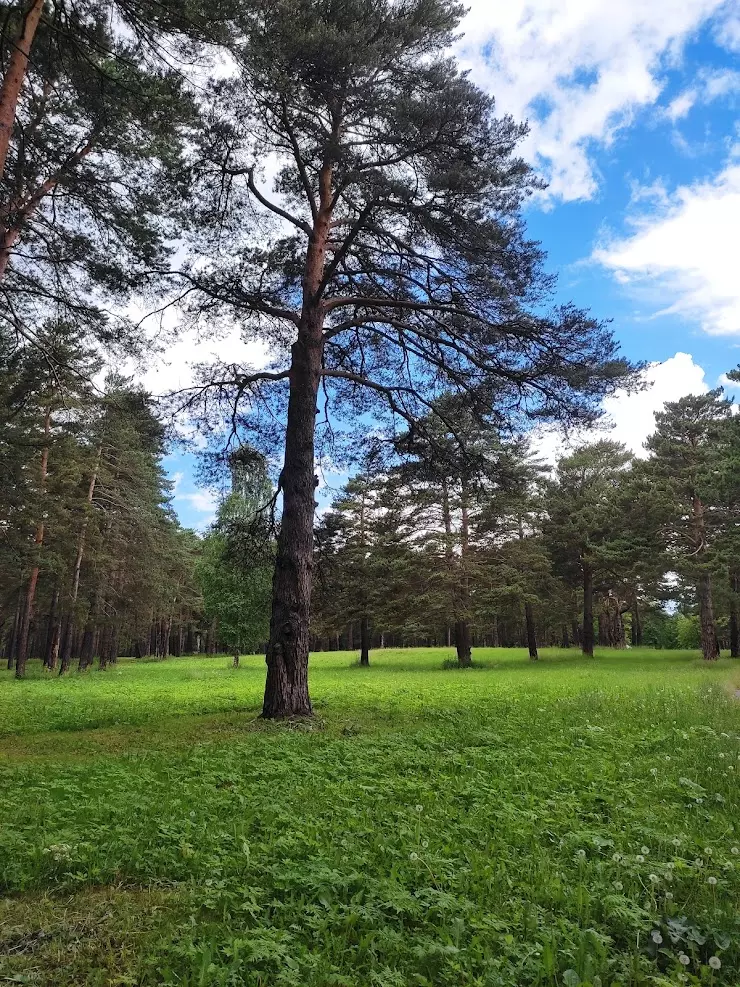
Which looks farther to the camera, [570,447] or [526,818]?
[570,447]

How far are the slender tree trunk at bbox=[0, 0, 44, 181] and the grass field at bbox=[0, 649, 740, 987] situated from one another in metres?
6.88

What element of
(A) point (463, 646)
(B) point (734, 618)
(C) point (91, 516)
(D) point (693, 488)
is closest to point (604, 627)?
(B) point (734, 618)

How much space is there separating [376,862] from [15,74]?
28.6 feet

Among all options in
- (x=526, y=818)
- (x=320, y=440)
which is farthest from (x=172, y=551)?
(x=526, y=818)

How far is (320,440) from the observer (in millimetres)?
12758

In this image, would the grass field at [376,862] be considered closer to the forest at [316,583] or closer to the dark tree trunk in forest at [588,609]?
the forest at [316,583]

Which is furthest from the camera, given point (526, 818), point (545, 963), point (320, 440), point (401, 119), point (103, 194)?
point (320, 440)

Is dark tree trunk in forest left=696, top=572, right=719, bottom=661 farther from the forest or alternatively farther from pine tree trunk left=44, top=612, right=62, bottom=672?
pine tree trunk left=44, top=612, right=62, bottom=672

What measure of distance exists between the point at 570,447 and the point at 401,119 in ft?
18.9

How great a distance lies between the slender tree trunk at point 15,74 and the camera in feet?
21.4

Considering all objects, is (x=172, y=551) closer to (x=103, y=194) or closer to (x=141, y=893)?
(x=103, y=194)

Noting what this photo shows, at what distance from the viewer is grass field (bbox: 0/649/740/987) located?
2.64 metres

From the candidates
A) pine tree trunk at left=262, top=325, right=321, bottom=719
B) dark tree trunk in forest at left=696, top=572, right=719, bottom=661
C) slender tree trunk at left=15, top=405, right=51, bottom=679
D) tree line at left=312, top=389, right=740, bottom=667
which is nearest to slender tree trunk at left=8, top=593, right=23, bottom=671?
slender tree trunk at left=15, top=405, right=51, bottom=679

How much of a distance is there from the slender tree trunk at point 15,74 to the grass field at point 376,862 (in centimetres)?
688
